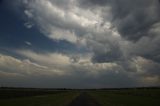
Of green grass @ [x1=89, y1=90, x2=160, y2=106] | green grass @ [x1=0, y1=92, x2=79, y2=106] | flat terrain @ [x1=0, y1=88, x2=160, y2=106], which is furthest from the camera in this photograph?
green grass @ [x1=89, y1=90, x2=160, y2=106]

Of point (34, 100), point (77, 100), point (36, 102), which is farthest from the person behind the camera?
point (34, 100)

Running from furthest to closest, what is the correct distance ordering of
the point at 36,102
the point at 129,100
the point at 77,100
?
the point at 129,100 < the point at 77,100 < the point at 36,102

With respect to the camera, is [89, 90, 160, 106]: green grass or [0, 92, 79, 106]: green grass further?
[89, 90, 160, 106]: green grass

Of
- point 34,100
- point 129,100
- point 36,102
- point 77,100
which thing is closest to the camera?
point 36,102

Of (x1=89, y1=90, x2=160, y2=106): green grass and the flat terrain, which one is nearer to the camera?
the flat terrain

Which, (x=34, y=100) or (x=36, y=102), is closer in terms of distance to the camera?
(x=36, y=102)

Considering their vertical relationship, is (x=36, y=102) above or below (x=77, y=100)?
below

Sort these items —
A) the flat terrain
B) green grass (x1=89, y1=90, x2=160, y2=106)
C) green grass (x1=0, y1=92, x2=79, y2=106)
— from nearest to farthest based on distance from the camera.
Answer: green grass (x1=0, y1=92, x2=79, y2=106) < the flat terrain < green grass (x1=89, y1=90, x2=160, y2=106)

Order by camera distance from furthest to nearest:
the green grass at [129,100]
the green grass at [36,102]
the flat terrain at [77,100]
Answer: the green grass at [129,100]
the flat terrain at [77,100]
the green grass at [36,102]

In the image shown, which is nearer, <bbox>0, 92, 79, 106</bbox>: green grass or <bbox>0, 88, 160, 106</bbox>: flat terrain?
<bbox>0, 92, 79, 106</bbox>: green grass

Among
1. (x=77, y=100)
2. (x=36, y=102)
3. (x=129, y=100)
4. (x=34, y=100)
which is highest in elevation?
(x=129, y=100)

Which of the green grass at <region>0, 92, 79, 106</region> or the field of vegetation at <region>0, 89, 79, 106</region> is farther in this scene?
the field of vegetation at <region>0, 89, 79, 106</region>

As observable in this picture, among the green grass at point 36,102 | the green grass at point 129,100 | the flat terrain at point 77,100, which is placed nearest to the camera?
the green grass at point 36,102

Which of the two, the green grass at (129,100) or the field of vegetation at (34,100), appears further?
the green grass at (129,100)
